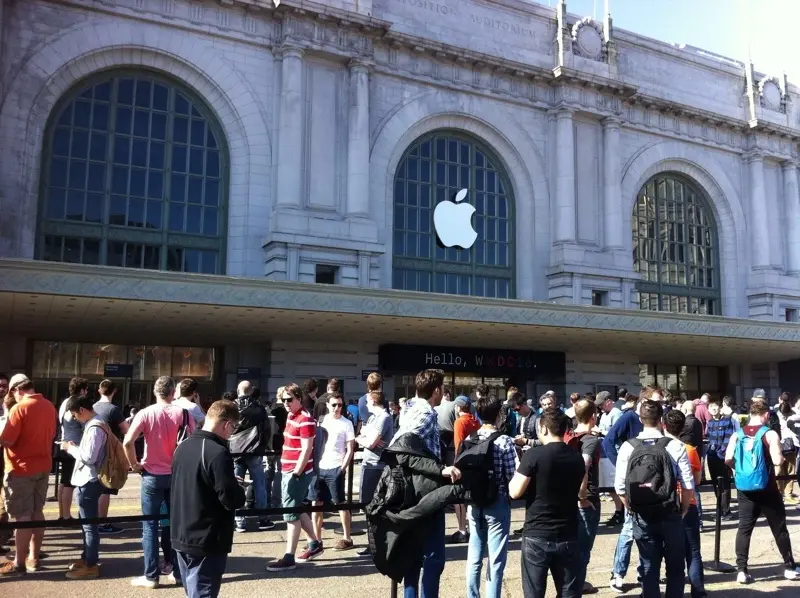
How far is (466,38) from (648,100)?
32.5ft

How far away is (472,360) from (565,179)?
30.8 feet

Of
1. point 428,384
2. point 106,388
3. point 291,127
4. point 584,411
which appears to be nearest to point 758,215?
point 291,127

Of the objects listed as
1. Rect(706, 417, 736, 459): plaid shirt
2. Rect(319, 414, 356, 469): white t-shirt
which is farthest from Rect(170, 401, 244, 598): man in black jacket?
Rect(706, 417, 736, 459): plaid shirt

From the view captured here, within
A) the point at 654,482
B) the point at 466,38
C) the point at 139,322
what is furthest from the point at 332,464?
the point at 466,38

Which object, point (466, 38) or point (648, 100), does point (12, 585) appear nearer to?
point (466, 38)

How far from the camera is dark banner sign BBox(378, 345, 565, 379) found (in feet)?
91.0

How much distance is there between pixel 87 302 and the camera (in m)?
19.2

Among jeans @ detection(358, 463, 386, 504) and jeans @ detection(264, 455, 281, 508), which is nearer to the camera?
jeans @ detection(358, 463, 386, 504)

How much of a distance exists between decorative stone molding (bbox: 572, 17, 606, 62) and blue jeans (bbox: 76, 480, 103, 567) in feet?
101

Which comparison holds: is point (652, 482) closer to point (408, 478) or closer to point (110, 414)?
point (408, 478)

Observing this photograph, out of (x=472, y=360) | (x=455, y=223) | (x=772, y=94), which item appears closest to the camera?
(x=472, y=360)

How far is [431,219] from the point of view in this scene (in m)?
30.7

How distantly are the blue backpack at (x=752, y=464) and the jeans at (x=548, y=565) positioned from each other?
Answer: 360 centimetres

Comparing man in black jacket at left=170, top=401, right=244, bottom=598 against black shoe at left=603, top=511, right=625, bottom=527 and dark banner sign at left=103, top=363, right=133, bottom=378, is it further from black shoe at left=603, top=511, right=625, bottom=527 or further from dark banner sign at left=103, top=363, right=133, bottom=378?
dark banner sign at left=103, top=363, right=133, bottom=378
